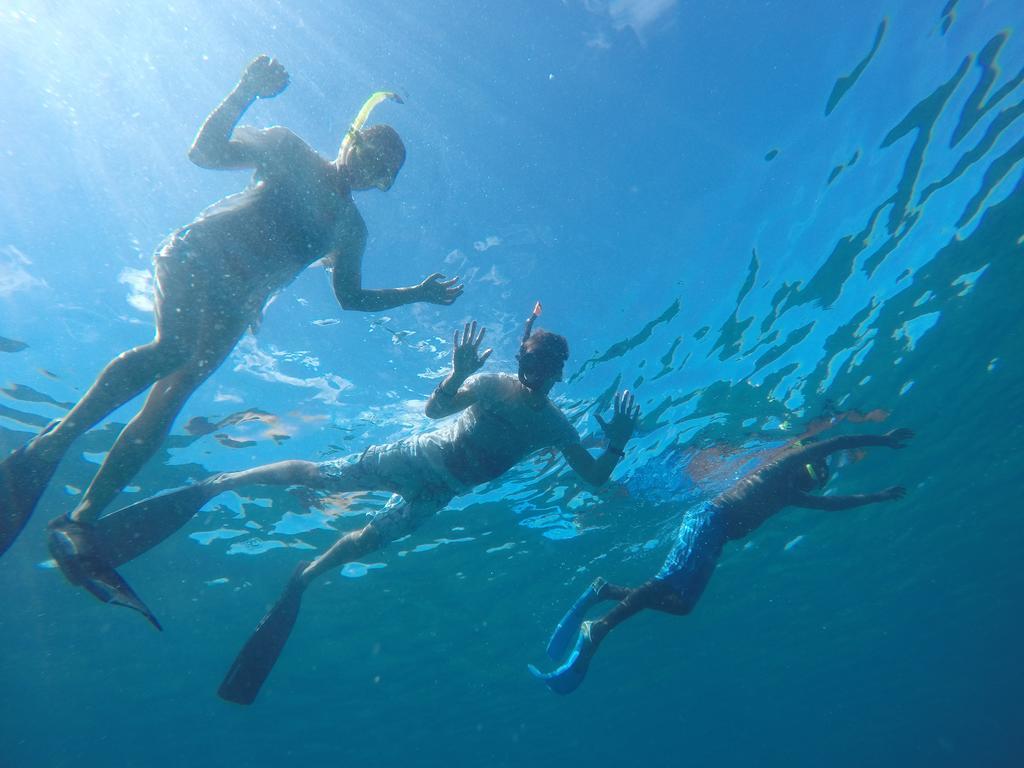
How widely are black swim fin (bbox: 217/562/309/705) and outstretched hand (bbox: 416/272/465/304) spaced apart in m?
3.62

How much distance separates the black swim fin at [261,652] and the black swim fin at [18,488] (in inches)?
90.3

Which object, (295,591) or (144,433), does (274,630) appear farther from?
(144,433)

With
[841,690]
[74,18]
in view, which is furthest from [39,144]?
[841,690]

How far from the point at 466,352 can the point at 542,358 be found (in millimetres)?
743

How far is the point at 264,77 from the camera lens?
4137 millimetres

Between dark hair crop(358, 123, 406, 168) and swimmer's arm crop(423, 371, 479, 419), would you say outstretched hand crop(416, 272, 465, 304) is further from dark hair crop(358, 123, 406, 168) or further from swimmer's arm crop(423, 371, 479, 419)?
dark hair crop(358, 123, 406, 168)

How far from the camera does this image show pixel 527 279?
29.5 ft

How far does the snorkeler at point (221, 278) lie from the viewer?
3.99m

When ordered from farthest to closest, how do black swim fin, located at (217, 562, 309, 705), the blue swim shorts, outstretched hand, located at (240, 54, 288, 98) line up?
the blue swim shorts, black swim fin, located at (217, 562, 309, 705), outstretched hand, located at (240, 54, 288, 98)

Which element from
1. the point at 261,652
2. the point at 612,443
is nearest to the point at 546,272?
the point at 612,443

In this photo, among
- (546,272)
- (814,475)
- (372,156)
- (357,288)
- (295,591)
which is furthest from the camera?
(814,475)

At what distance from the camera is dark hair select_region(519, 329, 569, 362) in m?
4.93

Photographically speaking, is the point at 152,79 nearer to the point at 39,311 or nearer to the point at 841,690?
the point at 39,311

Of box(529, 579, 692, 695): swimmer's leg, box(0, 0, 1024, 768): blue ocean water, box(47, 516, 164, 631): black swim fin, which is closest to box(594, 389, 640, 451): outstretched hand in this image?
box(529, 579, 692, 695): swimmer's leg
